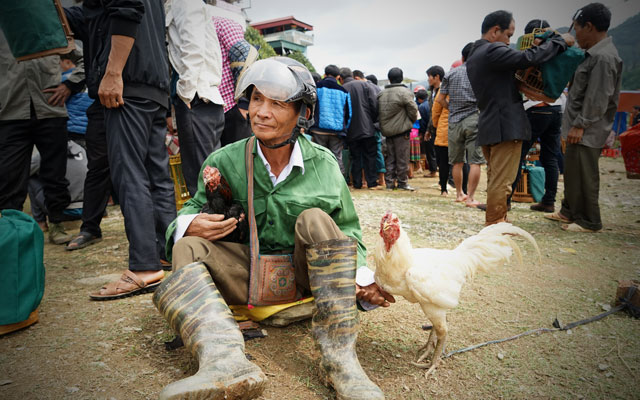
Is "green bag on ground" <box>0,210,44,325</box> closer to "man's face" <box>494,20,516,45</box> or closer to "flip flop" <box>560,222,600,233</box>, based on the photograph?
"man's face" <box>494,20,516,45</box>

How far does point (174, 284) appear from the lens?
1630 mm

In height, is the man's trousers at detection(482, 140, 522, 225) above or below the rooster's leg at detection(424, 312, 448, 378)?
above

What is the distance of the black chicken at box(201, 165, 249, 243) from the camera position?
6.30 feet

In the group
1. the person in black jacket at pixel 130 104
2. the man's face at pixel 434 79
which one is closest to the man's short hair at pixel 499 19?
the person in black jacket at pixel 130 104

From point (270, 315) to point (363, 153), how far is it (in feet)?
20.9

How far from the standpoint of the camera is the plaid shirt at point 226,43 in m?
3.67

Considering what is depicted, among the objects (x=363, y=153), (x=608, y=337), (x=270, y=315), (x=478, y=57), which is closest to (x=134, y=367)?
(x=270, y=315)

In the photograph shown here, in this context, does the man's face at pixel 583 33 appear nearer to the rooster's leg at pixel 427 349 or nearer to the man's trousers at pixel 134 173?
the rooster's leg at pixel 427 349

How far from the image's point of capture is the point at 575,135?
13.9 feet

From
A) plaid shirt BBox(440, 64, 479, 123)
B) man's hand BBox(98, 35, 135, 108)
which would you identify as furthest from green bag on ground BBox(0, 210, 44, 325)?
plaid shirt BBox(440, 64, 479, 123)

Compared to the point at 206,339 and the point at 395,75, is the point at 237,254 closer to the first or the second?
the point at 206,339

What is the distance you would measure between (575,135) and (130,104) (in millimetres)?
4670

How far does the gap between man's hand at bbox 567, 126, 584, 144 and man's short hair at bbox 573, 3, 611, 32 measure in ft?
3.76

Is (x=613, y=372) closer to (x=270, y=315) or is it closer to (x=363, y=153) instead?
(x=270, y=315)
